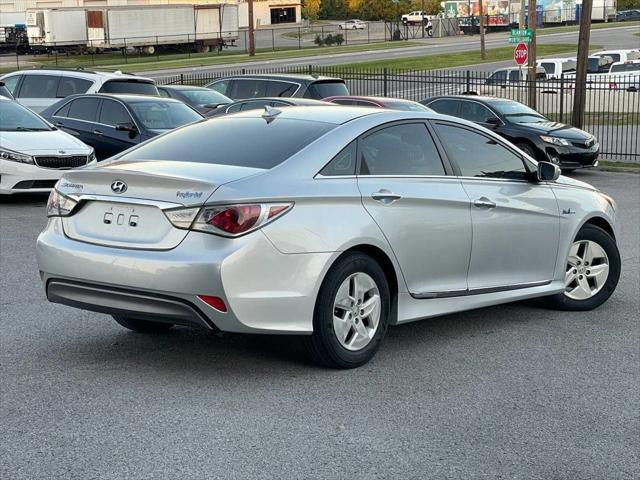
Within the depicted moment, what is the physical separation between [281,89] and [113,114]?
6096mm

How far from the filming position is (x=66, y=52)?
214 feet

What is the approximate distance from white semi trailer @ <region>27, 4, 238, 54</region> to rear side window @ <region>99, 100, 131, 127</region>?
47404 millimetres

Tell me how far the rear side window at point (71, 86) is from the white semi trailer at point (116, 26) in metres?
42.9

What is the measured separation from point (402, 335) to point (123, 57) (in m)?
59.7

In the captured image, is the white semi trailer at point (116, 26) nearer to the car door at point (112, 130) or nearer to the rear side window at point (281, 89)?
the rear side window at point (281, 89)

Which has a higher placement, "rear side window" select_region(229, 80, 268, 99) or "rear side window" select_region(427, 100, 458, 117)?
"rear side window" select_region(229, 80, 268, 99)

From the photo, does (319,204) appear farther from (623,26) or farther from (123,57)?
(623,26)

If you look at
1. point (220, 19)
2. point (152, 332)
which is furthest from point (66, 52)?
point (152, 332)

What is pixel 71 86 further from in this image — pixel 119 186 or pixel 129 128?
pixel 119 186

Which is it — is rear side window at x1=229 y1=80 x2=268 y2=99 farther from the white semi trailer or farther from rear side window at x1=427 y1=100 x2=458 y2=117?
the white semi trailer

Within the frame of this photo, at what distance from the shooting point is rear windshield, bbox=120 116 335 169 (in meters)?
6.35

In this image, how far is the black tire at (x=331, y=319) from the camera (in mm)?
6117

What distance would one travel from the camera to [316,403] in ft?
18.9

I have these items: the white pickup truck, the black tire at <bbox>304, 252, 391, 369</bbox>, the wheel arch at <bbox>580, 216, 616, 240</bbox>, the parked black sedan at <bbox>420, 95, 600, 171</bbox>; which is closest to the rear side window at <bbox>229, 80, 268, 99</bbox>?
the parked black sedan at <bbox>420, 95, 600, 171</bbox>
